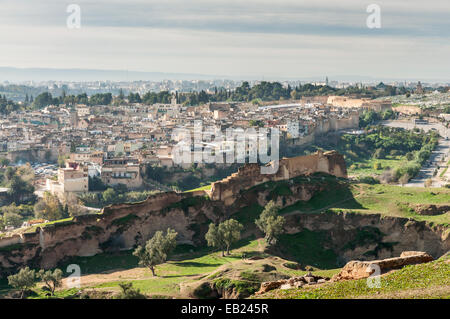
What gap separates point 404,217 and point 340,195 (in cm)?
449

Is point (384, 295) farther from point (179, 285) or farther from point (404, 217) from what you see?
point (404, 217)

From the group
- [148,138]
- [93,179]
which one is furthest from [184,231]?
[148,138]

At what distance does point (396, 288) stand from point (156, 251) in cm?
1338

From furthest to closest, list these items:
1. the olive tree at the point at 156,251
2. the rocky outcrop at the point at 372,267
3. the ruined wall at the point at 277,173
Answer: the ruined wall at the point at 277,173 → the olive tree at the point at 156,251 → the rocky outcrop at the point at 372,267

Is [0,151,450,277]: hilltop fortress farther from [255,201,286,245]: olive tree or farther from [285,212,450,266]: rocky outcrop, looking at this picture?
[255,201,286,245]: olive tree

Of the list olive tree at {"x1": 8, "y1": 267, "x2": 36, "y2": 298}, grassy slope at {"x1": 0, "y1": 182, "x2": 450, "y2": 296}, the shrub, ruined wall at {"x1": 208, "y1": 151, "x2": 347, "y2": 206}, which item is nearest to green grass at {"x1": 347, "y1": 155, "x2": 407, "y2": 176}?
ruined wall at {"x1": 208, "y1": 151, "x2": 347, "y2": 206}

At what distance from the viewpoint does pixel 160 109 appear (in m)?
103

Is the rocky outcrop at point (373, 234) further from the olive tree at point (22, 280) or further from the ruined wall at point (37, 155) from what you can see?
the ruined wall at point (37, 155)

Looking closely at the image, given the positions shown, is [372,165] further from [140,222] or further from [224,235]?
[224,235]

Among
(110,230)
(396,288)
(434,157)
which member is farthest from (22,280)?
(434,157)

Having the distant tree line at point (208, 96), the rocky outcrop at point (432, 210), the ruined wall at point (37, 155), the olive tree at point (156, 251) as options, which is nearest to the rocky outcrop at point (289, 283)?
the olive tree at point (156, 251)

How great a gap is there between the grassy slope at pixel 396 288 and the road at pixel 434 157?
36.1 meters

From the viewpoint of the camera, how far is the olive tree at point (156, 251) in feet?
89.5

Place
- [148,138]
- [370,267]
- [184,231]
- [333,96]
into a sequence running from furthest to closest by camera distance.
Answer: [333,96] < [148,138] < [184,231] < [370,267]
